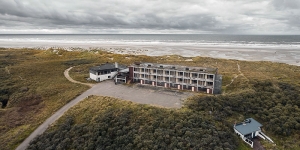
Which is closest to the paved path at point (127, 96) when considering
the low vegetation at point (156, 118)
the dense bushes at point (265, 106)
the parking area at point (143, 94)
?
the parking area at point (143, 94)

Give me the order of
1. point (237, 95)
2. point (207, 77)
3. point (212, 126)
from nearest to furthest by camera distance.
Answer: point (212, 126), point (237, 95), point (207, 77)

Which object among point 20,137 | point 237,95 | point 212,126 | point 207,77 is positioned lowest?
point 20,137

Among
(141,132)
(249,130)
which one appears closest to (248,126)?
(249,130)

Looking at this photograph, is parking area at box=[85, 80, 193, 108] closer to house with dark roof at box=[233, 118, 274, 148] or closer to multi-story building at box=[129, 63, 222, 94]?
multi-story building at box=[129, 63, 222, 94]

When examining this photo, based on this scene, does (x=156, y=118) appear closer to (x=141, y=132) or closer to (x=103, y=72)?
(x=141, y=132)

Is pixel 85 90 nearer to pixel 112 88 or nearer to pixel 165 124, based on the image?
pixel 112 88

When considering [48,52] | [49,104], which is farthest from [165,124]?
[48,52]

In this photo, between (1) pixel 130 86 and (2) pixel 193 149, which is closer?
(2) pixel 193 149
